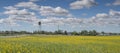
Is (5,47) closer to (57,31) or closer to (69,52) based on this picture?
(69,52)

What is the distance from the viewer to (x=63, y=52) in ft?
35.2

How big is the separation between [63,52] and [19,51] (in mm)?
2789

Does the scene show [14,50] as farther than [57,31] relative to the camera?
No

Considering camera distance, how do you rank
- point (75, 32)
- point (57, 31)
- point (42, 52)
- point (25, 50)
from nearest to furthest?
1. point (25, 50)
2. point (42, 52)
3. point (75, 32)
4. point (57, 31)

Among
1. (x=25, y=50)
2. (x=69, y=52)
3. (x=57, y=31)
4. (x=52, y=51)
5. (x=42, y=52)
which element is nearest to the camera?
(x=25, y=50)

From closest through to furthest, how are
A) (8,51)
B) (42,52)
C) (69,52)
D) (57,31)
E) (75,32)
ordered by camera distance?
(8,51) < (42,52) < (69,52) < (75,32) < (57,31)

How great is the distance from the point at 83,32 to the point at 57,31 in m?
18.1

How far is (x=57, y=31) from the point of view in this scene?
165 metres

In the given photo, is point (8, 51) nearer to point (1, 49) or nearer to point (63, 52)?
point (1, 49)

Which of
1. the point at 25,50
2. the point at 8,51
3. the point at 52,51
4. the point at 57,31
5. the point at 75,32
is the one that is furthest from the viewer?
the point at 57,31

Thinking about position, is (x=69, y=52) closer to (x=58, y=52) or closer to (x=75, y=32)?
(x=58, y=52)

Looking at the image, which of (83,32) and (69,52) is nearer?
(69,52)

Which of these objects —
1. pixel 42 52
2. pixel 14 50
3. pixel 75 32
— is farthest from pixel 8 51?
pixel 75 32

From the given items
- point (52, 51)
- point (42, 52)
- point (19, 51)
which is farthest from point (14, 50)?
point (52, 51)
